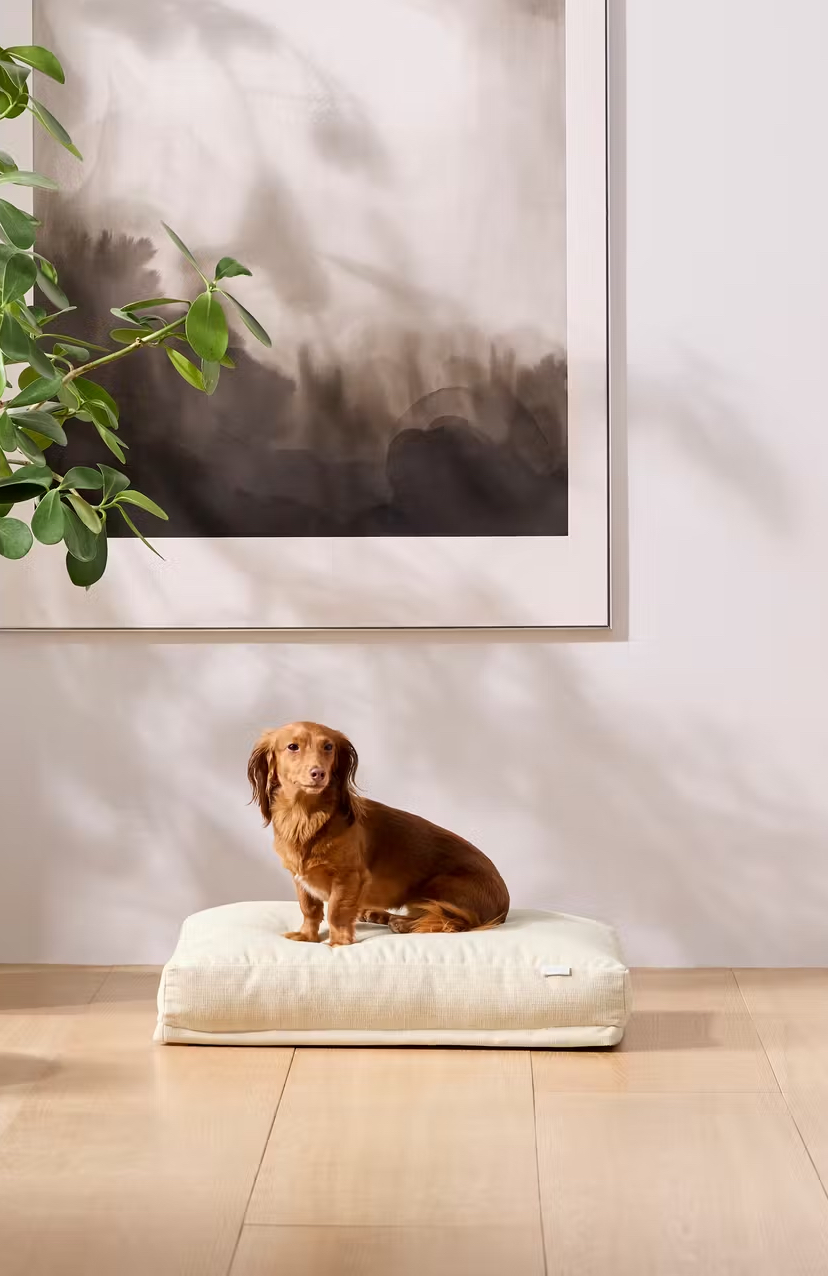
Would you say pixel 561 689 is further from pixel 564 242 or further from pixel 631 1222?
pixel 631 1222

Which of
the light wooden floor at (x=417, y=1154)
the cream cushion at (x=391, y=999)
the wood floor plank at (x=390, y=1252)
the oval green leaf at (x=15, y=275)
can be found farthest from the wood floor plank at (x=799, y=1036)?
the oval green leaf at (x=15, y=275)

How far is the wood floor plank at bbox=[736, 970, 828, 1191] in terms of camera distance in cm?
154

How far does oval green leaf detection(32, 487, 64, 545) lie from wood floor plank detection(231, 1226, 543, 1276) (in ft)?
2.57

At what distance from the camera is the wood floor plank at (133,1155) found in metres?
1.25

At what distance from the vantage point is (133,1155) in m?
1.45

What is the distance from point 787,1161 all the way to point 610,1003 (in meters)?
0.37

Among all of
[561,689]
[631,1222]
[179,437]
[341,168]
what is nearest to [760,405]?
[561,689]

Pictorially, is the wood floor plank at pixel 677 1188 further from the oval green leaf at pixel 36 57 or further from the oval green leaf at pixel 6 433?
the oval green leaf at pixel 36 57

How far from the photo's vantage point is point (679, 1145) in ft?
4.83

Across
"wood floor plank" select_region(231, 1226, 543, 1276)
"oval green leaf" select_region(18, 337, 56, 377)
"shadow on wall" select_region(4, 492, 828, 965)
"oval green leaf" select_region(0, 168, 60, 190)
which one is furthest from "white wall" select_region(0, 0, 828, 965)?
"wood floor plank" select_region(231, 1226, 543, 1276)

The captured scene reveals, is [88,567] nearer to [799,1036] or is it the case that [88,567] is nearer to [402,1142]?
[402,1142]

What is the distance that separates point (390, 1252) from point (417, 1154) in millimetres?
207

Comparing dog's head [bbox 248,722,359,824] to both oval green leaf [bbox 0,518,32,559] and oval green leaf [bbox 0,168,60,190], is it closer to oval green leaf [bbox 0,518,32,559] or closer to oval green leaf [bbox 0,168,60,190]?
oval green leaf [bbox 0,518,32,559]

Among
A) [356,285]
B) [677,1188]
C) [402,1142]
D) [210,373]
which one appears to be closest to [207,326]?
[210,373]
